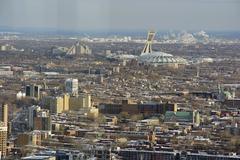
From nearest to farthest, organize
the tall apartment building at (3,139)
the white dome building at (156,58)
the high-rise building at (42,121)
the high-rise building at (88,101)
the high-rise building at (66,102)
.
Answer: the tall apartment building at (3,139), the high-rise building at (42,121), the high-rise building at (66,102), the high-rise building at (88,101), the white dome building at (156,58)

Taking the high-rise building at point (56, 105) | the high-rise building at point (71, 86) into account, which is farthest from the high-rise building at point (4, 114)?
the high-rise building at point (71, 86)

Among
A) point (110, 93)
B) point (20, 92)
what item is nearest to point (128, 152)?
point (20, 92)

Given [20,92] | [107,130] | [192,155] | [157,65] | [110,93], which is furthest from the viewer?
[157,65]

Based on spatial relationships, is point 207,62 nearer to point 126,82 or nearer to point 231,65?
point 231,65

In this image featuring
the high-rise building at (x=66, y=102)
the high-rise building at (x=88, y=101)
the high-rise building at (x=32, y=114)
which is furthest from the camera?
the high-rise building at (x=88, y=101)

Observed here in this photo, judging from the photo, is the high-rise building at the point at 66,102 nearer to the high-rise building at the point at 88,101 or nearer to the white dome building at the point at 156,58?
the high-rise building at the point at 88,101
